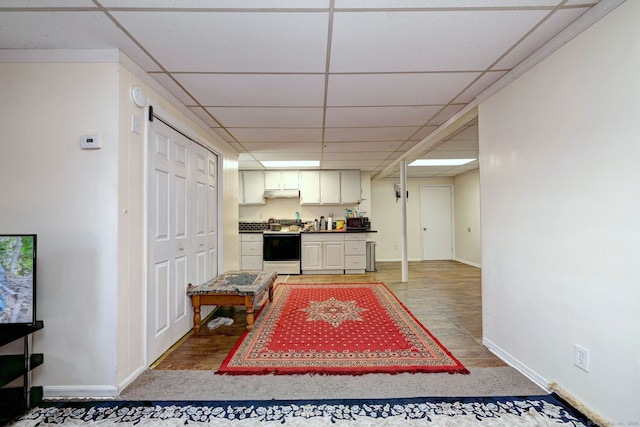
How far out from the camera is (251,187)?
6488 mm


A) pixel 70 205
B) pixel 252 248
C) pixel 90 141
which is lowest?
pixel 252 248

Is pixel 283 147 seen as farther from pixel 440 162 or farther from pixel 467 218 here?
pixel 467 218

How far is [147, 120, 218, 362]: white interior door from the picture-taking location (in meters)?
2.34

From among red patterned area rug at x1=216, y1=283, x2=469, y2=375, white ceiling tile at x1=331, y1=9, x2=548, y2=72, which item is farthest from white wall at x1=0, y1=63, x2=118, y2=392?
white ceiling tile at x1=331, y1=9, x2=548, y2=72

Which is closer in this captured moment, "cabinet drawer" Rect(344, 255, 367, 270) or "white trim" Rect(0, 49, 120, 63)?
"white trim" Rect(0, 49, 120, 63)

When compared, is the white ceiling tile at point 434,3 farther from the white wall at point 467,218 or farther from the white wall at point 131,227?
the white wall at point 467,218

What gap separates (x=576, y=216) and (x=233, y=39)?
2290 millimetres

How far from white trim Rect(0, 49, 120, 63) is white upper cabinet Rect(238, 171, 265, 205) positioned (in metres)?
4.58

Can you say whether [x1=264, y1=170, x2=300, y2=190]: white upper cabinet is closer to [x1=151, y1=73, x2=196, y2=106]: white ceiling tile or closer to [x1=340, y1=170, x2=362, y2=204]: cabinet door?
[x1=340, y1=170, x2=362, y2=204]: cabinet door

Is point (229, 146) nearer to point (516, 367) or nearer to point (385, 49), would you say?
point (385, 49)

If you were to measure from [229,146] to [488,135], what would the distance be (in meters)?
3.25

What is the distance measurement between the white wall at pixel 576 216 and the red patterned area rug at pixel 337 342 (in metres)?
0.70

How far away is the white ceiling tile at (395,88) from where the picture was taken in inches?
89.7

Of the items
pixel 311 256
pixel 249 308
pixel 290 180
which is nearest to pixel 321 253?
pixel 311 256
